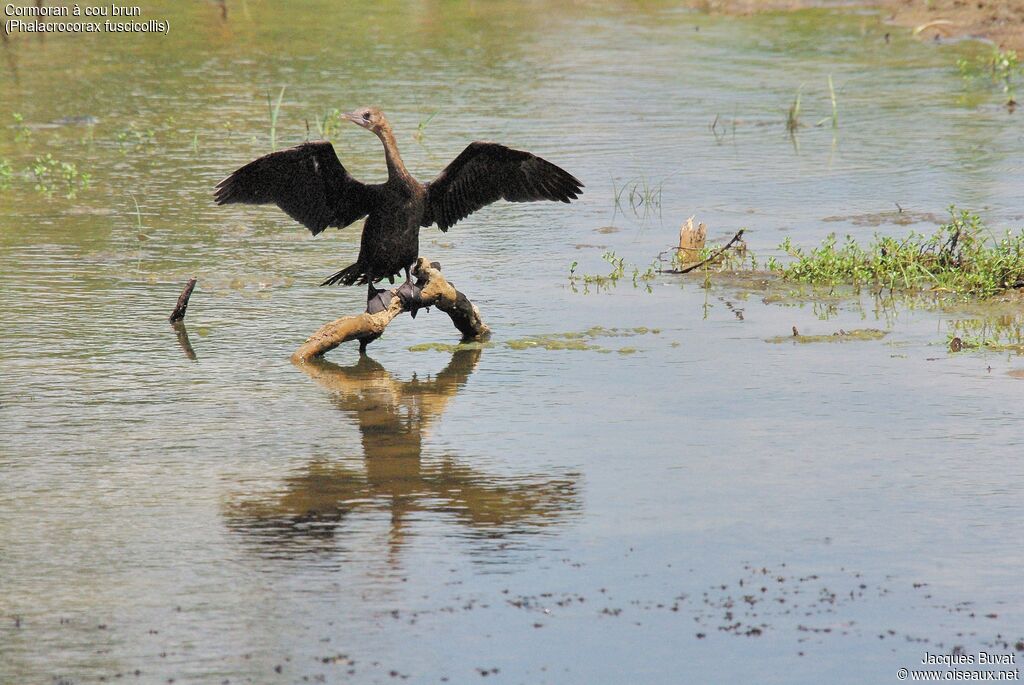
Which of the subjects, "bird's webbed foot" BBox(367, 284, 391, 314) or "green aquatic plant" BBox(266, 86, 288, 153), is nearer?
"bird's webbed foot" BBox(367, 284, 391, 314)

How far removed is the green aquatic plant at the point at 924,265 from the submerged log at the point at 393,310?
263 cm

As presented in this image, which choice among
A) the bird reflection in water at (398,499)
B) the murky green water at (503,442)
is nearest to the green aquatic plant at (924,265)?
the murky green water at (503,442)

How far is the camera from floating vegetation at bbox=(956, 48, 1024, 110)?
61.3 feet

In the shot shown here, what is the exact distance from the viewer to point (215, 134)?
629 inches

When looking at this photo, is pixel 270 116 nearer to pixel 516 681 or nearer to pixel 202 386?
pixel 202 386

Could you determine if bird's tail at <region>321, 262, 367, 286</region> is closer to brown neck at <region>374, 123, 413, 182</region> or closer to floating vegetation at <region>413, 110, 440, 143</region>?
brown neck at <region>374, 123, 413, 182</region>

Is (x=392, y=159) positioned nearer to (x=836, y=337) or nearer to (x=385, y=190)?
(x=385, y=190)

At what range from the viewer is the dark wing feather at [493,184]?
9.39 metres

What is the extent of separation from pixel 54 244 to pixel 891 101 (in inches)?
386

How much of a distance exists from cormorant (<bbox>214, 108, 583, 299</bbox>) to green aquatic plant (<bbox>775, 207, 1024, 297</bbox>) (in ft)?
6.70

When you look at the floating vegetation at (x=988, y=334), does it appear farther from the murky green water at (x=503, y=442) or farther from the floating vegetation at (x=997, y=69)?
the floating vegetation at (x=997, y=69)

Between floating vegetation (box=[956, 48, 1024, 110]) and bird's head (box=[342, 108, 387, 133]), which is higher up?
floating vegetation (box=[956, 48, 1024, 110])

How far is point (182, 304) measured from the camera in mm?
9750

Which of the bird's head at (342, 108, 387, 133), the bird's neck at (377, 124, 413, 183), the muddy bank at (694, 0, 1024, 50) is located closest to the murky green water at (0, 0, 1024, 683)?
the bird's neck at (377, 124, 413, 183)
